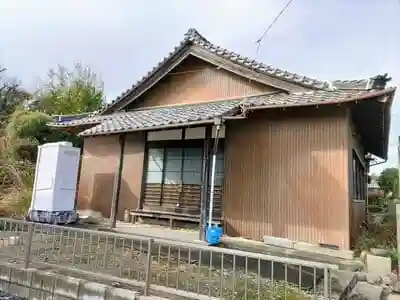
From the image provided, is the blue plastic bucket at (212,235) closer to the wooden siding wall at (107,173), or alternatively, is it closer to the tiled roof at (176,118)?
the tiled roof at (176,118)

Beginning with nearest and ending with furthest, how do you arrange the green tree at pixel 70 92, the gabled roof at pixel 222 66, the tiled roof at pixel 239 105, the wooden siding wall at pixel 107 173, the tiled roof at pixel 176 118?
1. the tiled roof at pixel 239 105
2. the tiled roof at pixel 176 118
3. the gabled roof at pixel 222 66
4. the wooden siding wall at pixel 107 173
5. the green tree at pixel 70 92

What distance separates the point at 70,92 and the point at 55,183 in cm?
1245

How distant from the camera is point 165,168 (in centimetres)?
1036

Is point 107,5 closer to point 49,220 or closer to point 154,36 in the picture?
point 154,36

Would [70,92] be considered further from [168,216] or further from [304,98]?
[304,98]

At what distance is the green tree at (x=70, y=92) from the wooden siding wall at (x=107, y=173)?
8482 mm

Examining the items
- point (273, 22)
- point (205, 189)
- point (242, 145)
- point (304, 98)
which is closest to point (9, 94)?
point (242, 145)

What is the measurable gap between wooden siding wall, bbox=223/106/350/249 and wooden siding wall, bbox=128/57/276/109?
1457 millimetres

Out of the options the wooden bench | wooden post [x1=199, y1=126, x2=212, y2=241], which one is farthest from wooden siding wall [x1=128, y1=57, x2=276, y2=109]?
the wooden bench

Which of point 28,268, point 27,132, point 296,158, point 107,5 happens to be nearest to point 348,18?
point 107,5

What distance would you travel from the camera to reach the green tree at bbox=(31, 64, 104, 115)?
1985 cm

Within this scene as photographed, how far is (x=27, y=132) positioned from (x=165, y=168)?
7138 millimetres

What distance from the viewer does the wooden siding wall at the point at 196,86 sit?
33.2ft

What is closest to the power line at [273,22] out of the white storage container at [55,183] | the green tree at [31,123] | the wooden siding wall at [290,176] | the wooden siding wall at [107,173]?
Result: the wooden siding wall at [290,176]
